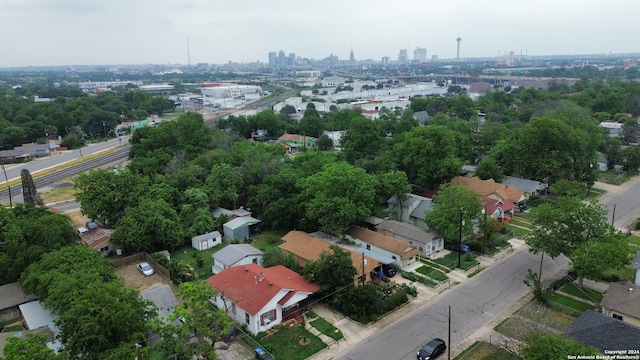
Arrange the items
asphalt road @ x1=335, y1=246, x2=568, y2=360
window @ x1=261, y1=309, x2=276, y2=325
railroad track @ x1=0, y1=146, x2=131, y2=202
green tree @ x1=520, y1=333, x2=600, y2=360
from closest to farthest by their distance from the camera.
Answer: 1. green tree @ x1=520, y1=333, x2=600, y2=360
2. asphalt road @ x1=335, y1=246, x2=568, y2=360
3. window @ x1=261, y1=309, x2=276, y2=325
4. railroad track @ x1=0, y1=146, x2=131, y2=202

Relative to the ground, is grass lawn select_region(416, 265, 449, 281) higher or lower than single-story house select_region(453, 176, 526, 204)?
lower

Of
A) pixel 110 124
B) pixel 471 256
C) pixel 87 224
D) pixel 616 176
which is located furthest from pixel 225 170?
pixel 110 124

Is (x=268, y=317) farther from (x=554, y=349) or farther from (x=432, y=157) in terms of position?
(x=432, y=157)

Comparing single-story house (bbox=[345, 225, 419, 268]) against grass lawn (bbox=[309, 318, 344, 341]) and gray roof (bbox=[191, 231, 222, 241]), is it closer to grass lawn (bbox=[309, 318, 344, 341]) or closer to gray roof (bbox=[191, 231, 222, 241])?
grass lawn (bbox=[309, 318, 344, 341])

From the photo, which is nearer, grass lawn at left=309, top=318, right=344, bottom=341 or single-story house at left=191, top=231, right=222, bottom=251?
grass lawn at left=309, top=318, right=344, bottom=341

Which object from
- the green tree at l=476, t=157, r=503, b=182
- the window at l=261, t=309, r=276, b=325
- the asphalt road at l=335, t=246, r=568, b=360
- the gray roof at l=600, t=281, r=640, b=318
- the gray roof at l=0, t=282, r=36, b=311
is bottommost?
the asphalt road at l=335, t=246, r=568, b=360

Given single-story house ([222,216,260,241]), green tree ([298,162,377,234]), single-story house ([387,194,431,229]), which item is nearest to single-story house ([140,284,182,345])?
single-story house ([222,216,260,241])

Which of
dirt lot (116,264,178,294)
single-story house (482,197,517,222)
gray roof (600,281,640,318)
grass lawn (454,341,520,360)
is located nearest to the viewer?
grass lawn (454,341,520,360)
